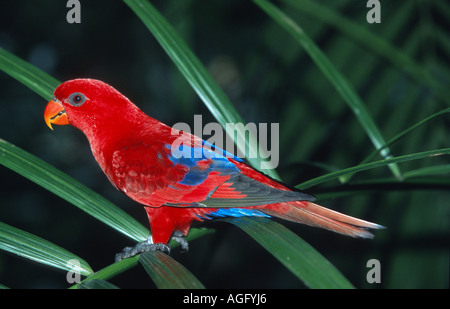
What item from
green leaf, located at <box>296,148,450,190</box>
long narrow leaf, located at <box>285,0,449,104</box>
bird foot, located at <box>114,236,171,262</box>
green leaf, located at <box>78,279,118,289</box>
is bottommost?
green leaf, located at <box>78,279,118,289</box>

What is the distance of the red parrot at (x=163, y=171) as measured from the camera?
683 mm

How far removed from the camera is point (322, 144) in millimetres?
1224

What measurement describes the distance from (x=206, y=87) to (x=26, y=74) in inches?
12.1

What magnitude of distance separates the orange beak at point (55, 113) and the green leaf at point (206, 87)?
220mm

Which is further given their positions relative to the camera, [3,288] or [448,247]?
[448,247]

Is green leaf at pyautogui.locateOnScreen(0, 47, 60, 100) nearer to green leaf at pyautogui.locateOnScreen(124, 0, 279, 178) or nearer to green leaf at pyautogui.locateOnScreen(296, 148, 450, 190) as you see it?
green leaf at pyautogui.locateOnScreen(124, 0, 279, 178)

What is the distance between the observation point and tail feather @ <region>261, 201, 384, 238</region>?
61 centimetres

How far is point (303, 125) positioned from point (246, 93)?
0.38 m

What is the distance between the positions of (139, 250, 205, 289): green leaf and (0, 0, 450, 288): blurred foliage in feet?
0.55

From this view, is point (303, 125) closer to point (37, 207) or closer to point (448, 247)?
point (448, 247)

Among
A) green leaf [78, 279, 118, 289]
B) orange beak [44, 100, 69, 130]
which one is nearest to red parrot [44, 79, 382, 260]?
orange beak [44, 100, 69, 130]

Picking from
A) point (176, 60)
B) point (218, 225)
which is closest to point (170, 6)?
point (176, 60)
